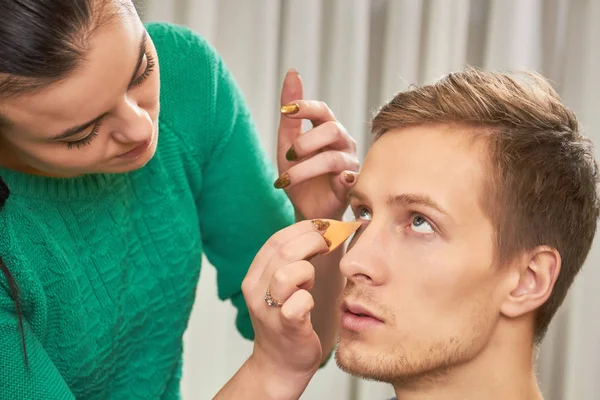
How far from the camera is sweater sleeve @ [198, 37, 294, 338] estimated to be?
162 cm

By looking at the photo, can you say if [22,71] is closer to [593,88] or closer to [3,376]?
[3,376]

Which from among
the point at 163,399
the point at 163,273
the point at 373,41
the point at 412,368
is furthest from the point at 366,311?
the point at 373,41

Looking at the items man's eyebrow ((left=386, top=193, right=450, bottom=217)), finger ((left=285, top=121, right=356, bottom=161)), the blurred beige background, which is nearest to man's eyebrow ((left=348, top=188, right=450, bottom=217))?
man's eyebrow ((left=386, top=193, right=450, bottom=217))

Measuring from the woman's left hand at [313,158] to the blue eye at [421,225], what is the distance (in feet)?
0.74

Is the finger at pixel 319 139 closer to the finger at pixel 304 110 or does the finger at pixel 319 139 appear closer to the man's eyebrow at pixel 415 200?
the finger at pixel 304 110

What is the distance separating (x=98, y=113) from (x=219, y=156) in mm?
492

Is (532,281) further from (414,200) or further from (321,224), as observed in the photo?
(321,224)

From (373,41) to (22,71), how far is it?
5.66 ft

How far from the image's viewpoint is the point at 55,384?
1.25m

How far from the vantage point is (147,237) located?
5.08ft

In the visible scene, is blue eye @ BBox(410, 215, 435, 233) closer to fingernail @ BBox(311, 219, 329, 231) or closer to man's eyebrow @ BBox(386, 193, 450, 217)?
man's eyebrow @ BBox(386, 193, 450, 217)

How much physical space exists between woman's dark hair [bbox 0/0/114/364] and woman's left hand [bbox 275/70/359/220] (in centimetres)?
45

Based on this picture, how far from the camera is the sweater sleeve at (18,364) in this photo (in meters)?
1.20

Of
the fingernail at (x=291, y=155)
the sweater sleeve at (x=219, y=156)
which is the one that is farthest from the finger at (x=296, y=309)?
the sweater sleeve at (x=219, y=156)
